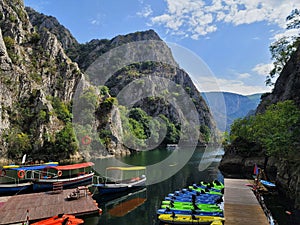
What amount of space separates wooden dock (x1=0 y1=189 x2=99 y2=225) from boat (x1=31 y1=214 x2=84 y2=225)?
0.71 meters

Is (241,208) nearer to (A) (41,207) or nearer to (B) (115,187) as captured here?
(B) (115,187)

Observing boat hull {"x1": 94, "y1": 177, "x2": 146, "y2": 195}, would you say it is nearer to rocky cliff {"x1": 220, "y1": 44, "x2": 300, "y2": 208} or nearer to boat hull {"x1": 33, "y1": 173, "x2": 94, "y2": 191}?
boat hull {"x1": 33, "y1": 173, "x2": 94, "y2": 191}

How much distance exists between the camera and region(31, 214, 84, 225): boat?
13.5 m

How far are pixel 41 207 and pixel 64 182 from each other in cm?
767

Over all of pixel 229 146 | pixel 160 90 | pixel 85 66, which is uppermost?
pixel 85 66

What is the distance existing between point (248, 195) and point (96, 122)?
5215 cm

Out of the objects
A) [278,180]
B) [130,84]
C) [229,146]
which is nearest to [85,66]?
[130,84]

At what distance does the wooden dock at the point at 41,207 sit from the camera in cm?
1463

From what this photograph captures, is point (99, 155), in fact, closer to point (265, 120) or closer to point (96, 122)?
point (96, 122)

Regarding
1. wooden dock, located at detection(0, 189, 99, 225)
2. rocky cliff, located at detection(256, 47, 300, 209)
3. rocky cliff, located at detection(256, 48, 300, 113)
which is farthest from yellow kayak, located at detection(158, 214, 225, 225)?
rocky cliff, located at detection(256, 48, 300, 113)

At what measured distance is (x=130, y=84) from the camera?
112875 mm

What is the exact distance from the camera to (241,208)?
13641mm

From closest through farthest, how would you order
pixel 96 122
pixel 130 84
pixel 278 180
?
pixel 278 180
pixel 96 122
pixel 130 84

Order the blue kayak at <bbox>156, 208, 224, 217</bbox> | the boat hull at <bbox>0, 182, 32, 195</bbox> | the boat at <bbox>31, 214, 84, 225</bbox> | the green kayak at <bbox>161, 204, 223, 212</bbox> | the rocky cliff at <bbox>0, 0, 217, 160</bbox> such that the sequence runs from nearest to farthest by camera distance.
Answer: the boat at <bbox>31, 214, 84, 225</bbox>, the blue kayak at <bbox>156, 208, 224, 217</bbox>, the green kayak at <bbox>161, 204, 223, 212</bbox>, the boat hull at <bbox>0, 182, 32, 195</bbox>, the rocky cliff at <bbox>0, 0, 217, 160</bbox>
